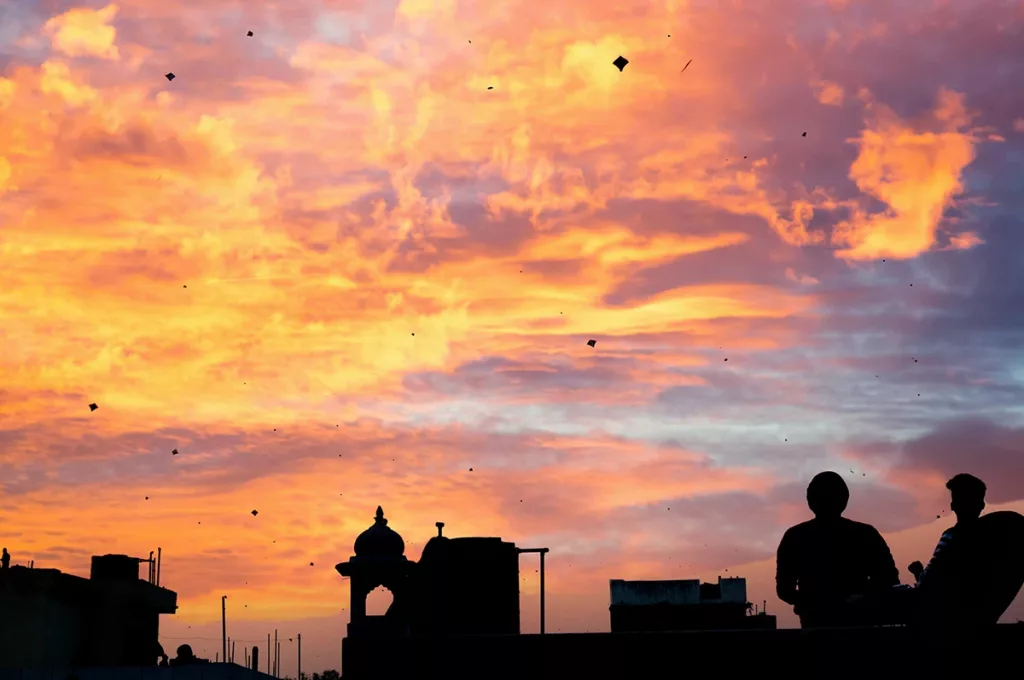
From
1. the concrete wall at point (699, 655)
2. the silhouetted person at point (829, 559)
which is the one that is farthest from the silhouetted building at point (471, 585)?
the silhouetted person at point (829, 559)

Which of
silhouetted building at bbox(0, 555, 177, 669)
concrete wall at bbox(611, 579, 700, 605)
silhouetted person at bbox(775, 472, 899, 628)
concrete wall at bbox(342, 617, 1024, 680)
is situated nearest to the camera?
concrete wall at bbox(342, 617, 1024, 680)

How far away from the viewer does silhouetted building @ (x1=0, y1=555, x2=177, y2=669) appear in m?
43.6

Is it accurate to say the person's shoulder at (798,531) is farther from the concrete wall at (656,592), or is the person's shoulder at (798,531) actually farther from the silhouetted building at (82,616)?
the concrete wall at (656,592)

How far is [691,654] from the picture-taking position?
9.80 meters

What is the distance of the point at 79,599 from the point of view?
48.6m

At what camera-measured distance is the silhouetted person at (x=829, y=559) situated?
1005 cm

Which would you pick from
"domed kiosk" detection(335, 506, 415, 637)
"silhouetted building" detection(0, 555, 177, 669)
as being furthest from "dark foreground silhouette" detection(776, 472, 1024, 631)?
"silhouetted building" detection(0, 555, 177, 669)

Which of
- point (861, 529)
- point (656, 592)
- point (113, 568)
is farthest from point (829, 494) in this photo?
point (656, 592)

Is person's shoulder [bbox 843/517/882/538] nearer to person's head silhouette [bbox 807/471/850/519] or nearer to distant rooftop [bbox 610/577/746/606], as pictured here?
person's head silhouette [bbox 807/471/850/519]

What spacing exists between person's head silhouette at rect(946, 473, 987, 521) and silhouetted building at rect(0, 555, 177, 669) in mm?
39233

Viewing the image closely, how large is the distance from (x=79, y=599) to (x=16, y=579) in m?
5.15

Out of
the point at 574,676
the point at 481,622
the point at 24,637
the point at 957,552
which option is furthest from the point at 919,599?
the point at 24,637

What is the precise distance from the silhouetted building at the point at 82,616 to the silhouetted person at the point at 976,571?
39175mm

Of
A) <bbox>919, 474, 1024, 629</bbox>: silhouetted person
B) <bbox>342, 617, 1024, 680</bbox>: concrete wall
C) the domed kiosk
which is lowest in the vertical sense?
<bbox>342, 617, 1024, 680</bbox>: concrete wall
